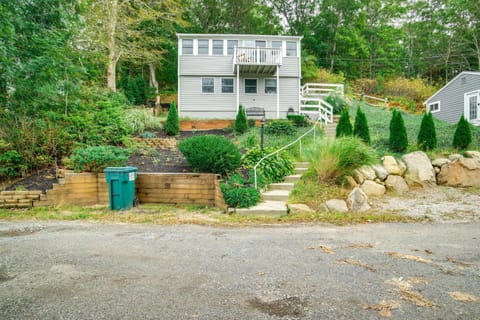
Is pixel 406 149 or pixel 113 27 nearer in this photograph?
pixel 406 149

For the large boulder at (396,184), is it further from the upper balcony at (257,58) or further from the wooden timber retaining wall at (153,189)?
the upper balcony at (257,58)

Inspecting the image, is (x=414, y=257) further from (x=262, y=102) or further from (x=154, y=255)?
(x=262, y=102)

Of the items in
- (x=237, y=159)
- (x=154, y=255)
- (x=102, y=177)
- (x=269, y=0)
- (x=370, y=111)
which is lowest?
(x=154, y=255)

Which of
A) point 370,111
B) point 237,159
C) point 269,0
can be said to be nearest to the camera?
point 237,159

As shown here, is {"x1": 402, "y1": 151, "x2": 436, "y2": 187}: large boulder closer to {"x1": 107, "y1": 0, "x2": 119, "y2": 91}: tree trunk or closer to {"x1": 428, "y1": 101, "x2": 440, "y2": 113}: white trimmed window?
{"x1": 107, "y1": 0, "x2": 119, "y2": 91}: tree trunk

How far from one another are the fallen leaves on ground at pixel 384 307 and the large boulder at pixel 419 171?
620 cm

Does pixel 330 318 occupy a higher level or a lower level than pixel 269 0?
lower

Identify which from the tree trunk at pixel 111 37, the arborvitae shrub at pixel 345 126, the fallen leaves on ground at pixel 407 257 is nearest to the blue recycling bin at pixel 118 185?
the fallen leaves on ground at pixel 407 257

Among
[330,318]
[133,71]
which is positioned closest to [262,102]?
[133,71]

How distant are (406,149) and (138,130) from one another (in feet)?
32.2

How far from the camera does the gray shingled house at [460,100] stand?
1577 centimetres

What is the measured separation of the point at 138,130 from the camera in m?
11.6

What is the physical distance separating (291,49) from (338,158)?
13.5m

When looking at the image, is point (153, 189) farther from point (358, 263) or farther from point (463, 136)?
point (463, 136)
